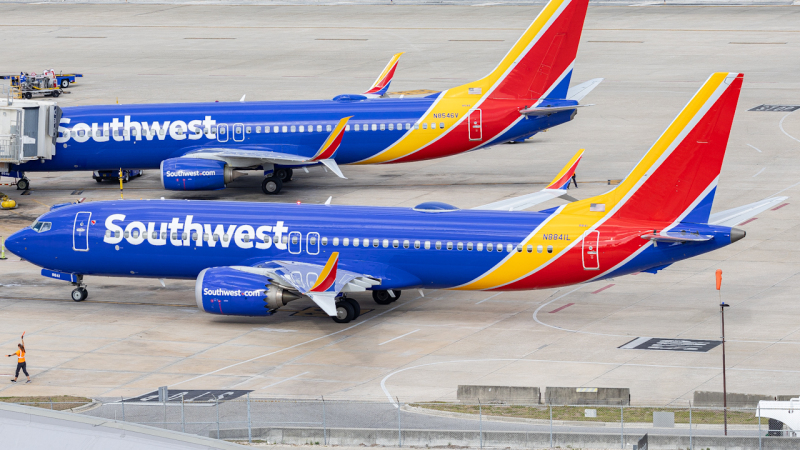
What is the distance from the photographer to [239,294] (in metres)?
50.9

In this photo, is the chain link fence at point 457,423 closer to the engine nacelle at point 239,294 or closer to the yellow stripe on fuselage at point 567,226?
the engine nacelle at point 239,294

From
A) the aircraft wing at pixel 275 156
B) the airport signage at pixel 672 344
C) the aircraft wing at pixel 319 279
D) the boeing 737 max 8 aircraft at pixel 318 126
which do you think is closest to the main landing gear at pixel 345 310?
the aircraft wing at pixel 319 279

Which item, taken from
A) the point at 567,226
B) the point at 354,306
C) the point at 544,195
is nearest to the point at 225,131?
the point at 544,195

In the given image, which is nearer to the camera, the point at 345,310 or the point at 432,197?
the point at 345,310

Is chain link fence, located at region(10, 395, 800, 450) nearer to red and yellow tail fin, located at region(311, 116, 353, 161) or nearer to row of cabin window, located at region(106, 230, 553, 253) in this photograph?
row of cabin window, located at region(106, 230, 553, 253)

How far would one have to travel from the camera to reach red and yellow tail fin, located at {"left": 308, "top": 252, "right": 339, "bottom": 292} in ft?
160

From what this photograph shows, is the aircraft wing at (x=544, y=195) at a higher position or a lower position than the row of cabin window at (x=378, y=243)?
higher

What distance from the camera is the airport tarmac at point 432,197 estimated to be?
4684cm

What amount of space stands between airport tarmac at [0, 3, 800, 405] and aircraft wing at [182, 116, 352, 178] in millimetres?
2126

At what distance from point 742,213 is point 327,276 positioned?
15.8 meters

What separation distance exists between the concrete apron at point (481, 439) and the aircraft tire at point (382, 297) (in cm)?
1570

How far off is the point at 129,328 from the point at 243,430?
14175 millimetres

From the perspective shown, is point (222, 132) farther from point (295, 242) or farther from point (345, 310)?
point (345, 310)

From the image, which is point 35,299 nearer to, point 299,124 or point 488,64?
point 299,124
